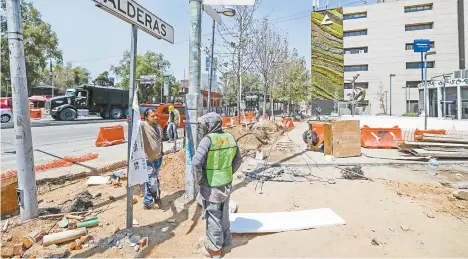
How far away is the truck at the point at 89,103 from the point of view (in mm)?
25922

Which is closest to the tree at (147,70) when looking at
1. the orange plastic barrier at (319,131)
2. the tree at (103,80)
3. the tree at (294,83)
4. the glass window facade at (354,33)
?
the tree at (103,80)

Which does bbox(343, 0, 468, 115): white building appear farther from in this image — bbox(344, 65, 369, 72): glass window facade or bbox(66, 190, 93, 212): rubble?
bbox(66, 190, 93, 212): rubble

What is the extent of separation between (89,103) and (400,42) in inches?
1836

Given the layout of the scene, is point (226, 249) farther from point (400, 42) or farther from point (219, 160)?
point (400, 42)

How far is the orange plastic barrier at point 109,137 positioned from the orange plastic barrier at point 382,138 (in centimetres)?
1123

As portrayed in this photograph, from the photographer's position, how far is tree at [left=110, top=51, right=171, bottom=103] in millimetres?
48875

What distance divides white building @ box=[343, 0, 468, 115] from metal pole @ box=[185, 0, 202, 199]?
46.7 meters

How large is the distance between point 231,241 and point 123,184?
11.4 feet

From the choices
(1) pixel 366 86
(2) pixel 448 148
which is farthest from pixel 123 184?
(1) pixel 366 86

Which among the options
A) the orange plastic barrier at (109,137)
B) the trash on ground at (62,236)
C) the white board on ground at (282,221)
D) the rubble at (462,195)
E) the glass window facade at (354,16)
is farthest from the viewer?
the glass window facade at (354,16)

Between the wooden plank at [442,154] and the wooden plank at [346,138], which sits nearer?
the wooden plank at [442,154]

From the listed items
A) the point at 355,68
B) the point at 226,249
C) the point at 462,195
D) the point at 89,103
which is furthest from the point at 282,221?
the point at 355,68

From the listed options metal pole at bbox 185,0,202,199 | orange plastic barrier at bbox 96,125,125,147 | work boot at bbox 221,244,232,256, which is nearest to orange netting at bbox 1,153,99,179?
orange plastic barrier at bbox 96,125,125,147

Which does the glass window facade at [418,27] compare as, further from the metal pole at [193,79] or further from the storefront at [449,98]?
Result: the metal pole at [193,79]
